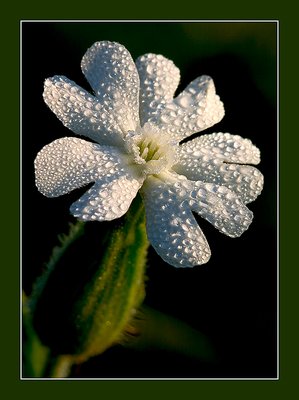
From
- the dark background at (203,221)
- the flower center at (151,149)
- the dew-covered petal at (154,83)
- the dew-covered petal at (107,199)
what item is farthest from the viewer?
the dark background at (203,221)

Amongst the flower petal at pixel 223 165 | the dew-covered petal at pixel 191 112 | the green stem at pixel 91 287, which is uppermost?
the dew-covered petal at pixel 191 112

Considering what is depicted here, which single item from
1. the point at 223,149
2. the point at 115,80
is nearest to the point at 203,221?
the point at 223,149

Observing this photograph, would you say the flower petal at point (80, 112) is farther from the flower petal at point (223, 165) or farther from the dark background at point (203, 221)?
the dark background at point (203, 221)

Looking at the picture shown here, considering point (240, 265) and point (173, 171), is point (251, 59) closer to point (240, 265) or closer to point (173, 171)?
point (240, 265)

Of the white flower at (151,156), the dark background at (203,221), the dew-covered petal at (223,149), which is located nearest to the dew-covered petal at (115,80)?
the white flower at (151,156)

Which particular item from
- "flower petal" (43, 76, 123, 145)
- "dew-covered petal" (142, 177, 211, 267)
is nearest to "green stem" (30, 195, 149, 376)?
"dew-covered petal" (142, 177, 211, 267)

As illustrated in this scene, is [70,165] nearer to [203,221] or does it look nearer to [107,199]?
[107,199]
